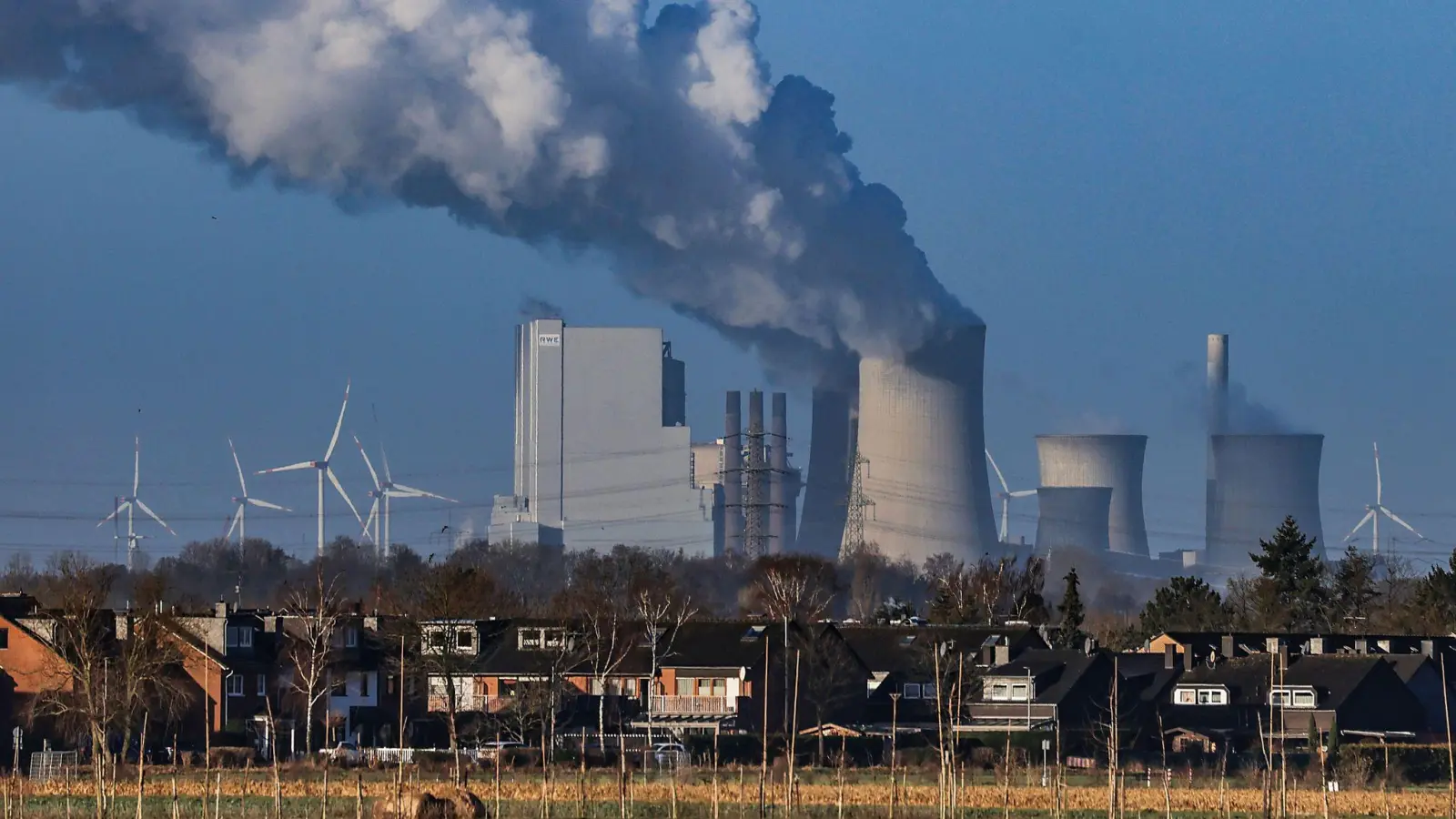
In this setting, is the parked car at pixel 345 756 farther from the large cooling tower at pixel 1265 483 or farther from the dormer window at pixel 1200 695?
the large cooling tower at pixel 1265 483

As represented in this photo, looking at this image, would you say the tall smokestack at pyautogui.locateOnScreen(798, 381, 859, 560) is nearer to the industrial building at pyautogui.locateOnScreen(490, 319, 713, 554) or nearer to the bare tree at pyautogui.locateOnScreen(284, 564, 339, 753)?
the industrial building at pyautogui.locateOnScreen(490, 319, 713, 554)

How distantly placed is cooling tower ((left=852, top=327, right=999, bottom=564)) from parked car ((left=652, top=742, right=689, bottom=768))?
43266 mm

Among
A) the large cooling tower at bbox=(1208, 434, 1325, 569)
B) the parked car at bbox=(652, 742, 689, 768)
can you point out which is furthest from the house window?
the large cooling tower at bbox=(1208, 434, 1325, 569)

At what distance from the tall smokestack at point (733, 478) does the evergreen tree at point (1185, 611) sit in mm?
48778

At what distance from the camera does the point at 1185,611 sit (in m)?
60.8

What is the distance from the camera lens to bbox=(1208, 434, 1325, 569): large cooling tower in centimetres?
9256

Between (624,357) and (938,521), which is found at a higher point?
(624,357)

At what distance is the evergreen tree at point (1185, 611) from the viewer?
194 ft

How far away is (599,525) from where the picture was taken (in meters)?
115

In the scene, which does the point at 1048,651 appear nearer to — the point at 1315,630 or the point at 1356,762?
the point at 1356,762

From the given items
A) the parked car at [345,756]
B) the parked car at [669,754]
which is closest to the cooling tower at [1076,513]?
the parked car at [669,754]

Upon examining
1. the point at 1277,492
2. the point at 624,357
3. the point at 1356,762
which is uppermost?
the point at 624,357

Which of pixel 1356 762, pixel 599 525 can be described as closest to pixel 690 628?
pixel 1356 762

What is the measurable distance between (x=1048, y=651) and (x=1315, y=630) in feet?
52.8
